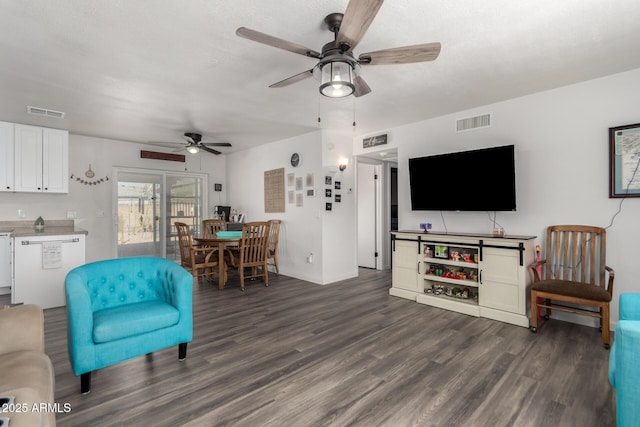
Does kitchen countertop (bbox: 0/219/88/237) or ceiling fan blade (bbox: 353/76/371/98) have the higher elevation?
ceiling fan blade (bbox: 353/76/371/98)

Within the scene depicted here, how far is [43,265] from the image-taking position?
3.84 meters

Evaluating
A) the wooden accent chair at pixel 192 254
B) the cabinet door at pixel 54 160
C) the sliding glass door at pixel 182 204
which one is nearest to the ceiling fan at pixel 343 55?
the wooden accent chair at pixel 192 254

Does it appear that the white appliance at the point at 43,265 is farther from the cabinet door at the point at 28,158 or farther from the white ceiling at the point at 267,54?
the white ceiling at the point at 267,54

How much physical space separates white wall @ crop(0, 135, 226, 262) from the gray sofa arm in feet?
14.4

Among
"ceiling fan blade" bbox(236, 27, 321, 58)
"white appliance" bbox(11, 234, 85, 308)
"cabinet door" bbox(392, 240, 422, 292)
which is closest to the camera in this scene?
"ceiling fan blade" bbox(236, 27, 321, 58)

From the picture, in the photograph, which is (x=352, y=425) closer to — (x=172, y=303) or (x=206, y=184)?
(x=172, y=303)

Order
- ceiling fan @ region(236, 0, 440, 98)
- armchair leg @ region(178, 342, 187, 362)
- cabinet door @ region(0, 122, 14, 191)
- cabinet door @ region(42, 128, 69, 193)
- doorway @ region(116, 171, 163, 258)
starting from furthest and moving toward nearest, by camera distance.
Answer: doorway @ region(116, 171, 163, 258) → cabinet door @ region(42, 128, 69, 193) → cabinet door @ region(0, 122, 14, 191) → armchair leg @ region(178, 342, 187, 362) → ceiling fan @ region(236, 0, 440, 98)

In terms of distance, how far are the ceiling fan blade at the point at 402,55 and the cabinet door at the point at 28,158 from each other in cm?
508

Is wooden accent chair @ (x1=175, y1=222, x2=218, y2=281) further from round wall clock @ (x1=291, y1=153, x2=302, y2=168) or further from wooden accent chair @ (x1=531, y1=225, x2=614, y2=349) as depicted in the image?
wooden accent chair @ (x1=531, y1=225, x2=614, y2=349)

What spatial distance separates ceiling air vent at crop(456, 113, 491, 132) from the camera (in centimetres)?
392

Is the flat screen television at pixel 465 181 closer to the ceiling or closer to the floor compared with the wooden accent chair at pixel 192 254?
closer to the ceiling

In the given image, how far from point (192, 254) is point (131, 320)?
8.79 feet

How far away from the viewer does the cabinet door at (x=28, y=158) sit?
4.48m

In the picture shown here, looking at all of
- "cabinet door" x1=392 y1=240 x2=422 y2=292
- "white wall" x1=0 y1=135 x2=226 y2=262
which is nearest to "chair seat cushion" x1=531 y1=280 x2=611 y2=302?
"cabinet door" x1=392 y1=240 x2=422 y2=292
